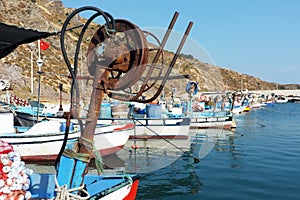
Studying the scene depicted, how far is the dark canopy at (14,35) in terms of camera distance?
631 cm

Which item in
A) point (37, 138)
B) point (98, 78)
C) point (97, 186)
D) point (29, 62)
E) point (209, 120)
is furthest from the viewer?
point (29, 62)

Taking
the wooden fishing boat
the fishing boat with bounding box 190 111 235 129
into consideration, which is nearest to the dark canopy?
the wooden fishing boat

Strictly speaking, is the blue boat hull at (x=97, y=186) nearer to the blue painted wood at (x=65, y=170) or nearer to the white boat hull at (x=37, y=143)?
the blue painted wood at (x=65, y=170)

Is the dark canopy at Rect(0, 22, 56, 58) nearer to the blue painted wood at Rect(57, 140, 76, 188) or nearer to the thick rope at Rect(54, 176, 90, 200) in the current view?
the blue painted wood at Rect(57, 140, 76, 188)

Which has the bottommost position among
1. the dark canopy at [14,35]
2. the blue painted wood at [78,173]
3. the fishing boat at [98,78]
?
the blue painted wood at [78,173]

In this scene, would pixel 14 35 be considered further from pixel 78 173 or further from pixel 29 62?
pixel 29 62

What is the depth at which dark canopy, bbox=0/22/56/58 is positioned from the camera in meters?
6.31

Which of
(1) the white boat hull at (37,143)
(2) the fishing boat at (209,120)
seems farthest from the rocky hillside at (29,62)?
(1) the white boat hull at (37,143)

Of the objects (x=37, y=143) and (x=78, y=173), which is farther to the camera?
(x=37, y=143)

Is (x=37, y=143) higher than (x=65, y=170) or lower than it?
lower

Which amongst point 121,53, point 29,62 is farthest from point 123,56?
point 29,62

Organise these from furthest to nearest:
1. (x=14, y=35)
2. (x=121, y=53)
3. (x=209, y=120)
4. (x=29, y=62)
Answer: (x=29, y=62)
(x=209, y=120)
(x=14, y=35)
(x=121, y=53)

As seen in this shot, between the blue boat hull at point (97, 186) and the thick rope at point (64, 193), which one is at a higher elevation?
the thick rope at point (64, 193)

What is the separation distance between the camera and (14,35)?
6.61 meters
